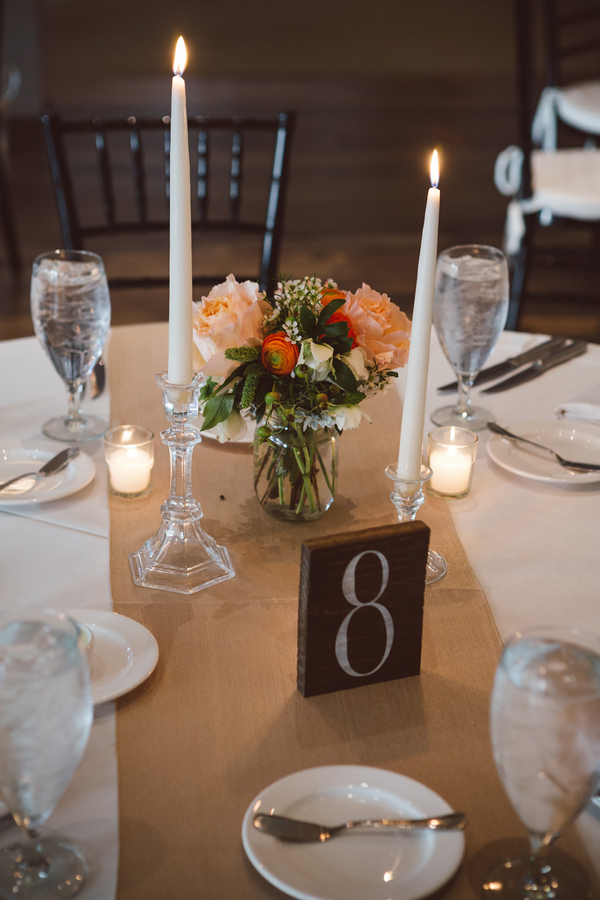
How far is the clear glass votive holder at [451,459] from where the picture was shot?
109 cm

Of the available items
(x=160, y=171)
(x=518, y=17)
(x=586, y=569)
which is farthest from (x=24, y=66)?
(x=586, y=569)

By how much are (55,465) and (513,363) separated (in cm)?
77

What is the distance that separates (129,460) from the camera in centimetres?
108

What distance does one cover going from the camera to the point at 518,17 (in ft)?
8.05

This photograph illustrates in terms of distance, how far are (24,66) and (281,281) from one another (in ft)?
18.0

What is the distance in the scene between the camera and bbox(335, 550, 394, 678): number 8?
744 millimetres

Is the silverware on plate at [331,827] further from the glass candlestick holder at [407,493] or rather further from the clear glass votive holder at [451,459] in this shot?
the clear glass votive holder at [451,459]

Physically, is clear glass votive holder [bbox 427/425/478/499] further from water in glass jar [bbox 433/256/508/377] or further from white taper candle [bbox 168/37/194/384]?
white taper candle [bbox 168/37/194/384]

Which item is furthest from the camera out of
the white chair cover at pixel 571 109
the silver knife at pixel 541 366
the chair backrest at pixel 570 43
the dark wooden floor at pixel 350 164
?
the dark wooden floor at pixel 350 164

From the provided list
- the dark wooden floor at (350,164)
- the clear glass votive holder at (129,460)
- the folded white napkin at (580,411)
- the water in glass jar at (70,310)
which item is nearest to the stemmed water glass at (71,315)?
the water in glass jar at (70,310)

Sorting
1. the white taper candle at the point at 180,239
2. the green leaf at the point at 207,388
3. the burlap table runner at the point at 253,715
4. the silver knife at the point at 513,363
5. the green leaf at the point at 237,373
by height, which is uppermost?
the white taper candle at the point at 180,239

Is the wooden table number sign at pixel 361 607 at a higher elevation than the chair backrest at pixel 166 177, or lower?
lower

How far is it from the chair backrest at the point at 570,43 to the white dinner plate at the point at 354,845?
3.02m

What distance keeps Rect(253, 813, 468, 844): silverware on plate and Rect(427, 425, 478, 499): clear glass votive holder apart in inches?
20.9
